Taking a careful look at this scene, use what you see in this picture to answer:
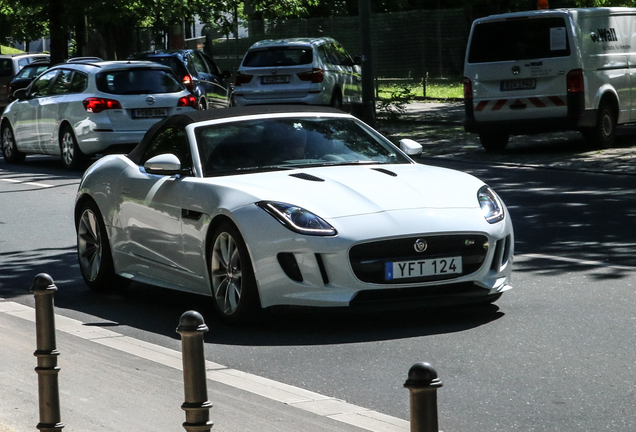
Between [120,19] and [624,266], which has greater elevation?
[120,19]

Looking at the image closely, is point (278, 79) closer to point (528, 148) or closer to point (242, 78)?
point (242, 78)

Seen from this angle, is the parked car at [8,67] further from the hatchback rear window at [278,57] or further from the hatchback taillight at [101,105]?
the hatchback taillight at [101,105]

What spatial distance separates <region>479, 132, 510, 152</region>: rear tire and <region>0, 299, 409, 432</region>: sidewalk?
43.3ft

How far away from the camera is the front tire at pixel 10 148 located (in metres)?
21.0

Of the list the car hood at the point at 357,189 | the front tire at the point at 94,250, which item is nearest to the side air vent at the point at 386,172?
the car hood at the point at 357,189

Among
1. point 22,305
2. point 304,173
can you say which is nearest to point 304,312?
point 304,173

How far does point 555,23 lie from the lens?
18.1 metres

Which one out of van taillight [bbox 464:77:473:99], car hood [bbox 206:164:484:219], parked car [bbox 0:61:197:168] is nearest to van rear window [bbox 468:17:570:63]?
van taillight [bbox 464:77:473:99]

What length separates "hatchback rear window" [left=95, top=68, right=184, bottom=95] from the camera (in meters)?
18.8

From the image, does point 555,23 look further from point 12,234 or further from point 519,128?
point 12,234

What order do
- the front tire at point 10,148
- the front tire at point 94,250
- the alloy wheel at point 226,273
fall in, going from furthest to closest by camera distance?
the front tire at point 10,148 → the front tire at point 94,250 → the alloy wheel at point 226,273

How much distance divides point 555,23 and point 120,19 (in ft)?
66.2

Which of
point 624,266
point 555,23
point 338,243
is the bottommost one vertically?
point 624,266

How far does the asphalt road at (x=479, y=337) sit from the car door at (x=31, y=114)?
8.52 meters
